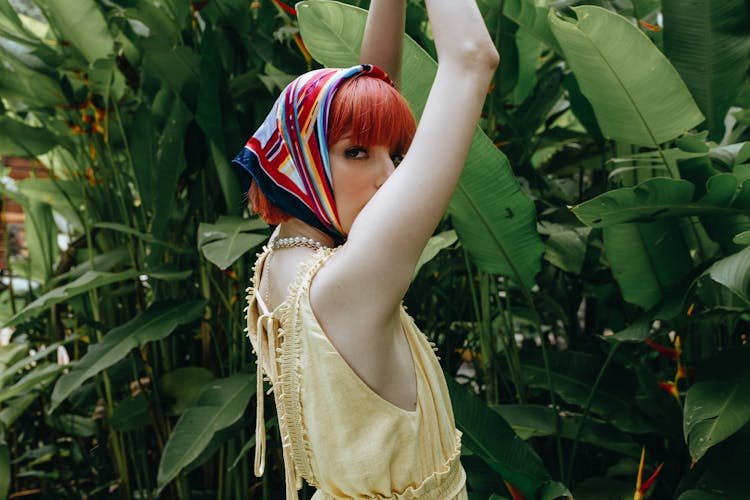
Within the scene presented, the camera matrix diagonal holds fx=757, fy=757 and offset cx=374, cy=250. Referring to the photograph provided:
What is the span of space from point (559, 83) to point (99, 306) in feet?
3.79

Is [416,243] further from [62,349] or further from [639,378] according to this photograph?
[62,349]

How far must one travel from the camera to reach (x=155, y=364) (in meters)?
1.67

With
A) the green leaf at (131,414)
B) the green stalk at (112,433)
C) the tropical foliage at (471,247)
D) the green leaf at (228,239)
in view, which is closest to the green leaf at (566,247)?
the tropical foliage at (471,247)

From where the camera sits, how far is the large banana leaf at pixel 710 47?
4.13ft

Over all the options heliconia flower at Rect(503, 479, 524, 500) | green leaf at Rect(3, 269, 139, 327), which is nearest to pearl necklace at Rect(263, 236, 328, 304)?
heliconia flower at Rect(503, 479, 524, 500)

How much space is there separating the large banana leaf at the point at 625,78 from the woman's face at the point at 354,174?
522mm

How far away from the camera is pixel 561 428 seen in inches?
51.6

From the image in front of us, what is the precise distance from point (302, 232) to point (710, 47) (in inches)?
35.7

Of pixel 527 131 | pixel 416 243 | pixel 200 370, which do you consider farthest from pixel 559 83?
pixel 416 243

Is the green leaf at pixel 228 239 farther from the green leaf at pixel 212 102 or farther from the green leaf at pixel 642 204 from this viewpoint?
the green leaf at pixel 642 204

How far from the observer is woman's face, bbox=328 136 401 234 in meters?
0.68

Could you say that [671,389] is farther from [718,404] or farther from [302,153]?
[302,153]

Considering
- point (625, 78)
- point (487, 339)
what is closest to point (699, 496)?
point (487, 339)

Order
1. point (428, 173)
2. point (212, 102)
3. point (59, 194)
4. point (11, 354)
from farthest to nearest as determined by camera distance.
A: point (59, 194), point (11, 354), point (212, 102), point (428, 173)
